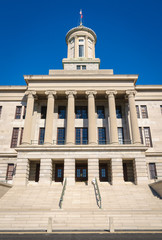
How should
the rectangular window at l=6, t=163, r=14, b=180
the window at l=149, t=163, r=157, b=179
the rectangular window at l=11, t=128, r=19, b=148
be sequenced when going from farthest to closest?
1. the rectangular window at l=11, t=128, r=19, b=148
2. the window at l=149, t=163, r=157, b=179
3. the rectangular window at l=6, t=163, r=14, b=180

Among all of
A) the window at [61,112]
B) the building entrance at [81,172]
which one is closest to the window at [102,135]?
the building entrance at [81,172]

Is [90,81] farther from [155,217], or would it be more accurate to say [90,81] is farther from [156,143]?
[155,217]

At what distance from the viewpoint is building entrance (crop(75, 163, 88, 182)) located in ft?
81.0

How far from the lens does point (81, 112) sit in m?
29.8

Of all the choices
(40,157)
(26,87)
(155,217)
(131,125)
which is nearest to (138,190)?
(155,217)

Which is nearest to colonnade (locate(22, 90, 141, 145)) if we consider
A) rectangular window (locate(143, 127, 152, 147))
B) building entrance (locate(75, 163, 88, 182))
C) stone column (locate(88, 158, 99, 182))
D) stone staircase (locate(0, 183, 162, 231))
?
stone column (locate(88, 158, 99, 182))

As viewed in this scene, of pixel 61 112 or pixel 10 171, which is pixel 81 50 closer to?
pixel 61 112

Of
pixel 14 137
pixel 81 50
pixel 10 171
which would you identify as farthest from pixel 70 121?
pixel 81 50

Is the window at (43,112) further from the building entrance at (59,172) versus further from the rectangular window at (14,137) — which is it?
the building entrance at (59,172)

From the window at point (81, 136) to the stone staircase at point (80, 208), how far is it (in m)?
7.40

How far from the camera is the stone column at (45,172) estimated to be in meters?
21.9

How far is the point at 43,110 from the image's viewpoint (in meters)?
29.8

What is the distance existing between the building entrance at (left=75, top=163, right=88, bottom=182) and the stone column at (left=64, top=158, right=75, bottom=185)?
9.05 feet

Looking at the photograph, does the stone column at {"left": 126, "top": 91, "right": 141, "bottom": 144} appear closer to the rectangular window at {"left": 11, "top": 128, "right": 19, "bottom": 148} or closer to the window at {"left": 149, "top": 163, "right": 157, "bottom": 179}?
the window at {"left": 149, "top": 163, "right": 157, "bottom": 179}
